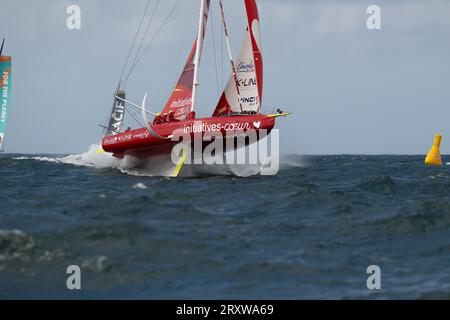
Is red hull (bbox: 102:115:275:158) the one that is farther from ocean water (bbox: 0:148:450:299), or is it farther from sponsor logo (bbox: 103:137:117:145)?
ocean water (bbox: 0:148:450:299)

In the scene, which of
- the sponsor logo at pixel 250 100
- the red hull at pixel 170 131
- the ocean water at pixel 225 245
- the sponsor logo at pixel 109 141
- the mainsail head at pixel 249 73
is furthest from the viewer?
the sponsor logo at pixel 109 141

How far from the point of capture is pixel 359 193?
19188 mm

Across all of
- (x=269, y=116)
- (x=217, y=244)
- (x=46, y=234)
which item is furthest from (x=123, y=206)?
(x=269, y=116)

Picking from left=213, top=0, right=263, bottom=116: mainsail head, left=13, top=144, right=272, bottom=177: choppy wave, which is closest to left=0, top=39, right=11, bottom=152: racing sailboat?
left=13, top=144, right=272, bottom=177: choppy wave

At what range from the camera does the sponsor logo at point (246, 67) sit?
88.8 ft

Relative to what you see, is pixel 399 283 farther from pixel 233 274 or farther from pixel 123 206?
pixel 123 206

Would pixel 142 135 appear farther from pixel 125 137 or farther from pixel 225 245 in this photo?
pixel 225 245

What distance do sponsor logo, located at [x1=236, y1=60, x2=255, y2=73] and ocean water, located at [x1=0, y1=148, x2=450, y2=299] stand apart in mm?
9584

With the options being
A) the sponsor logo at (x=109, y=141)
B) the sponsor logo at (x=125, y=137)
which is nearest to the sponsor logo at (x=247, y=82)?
the sponsor logo at (x=125, y=137)

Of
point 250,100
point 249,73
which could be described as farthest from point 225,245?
point 249,73

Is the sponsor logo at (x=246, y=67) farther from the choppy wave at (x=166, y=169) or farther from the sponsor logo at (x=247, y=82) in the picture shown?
the choppy wave at (x=166, y=169)

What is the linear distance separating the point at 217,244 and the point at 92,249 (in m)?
2.25

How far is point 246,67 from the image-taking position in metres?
27.2
